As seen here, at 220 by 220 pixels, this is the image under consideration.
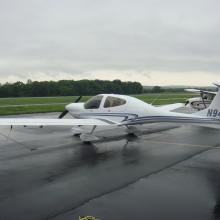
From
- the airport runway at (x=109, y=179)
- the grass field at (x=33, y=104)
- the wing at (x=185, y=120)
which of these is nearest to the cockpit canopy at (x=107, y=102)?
the wing at (x=185, y=120)

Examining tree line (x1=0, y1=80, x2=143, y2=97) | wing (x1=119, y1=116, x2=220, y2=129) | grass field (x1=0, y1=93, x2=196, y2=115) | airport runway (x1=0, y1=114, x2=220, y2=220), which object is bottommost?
airport runway (x1=0, y1=114, x2=220, y2=220)

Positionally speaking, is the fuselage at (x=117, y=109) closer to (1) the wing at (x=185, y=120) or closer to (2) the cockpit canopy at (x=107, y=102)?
(2) the cockpit canopy at (x=107, y=102)

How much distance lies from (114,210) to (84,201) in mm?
792

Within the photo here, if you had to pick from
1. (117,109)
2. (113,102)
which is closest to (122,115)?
(117,109)

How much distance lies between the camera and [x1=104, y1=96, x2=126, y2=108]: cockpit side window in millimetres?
14930

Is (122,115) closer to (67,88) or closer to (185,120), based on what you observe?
(185,120)

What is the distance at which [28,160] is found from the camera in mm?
10750

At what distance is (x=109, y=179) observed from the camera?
884 cm

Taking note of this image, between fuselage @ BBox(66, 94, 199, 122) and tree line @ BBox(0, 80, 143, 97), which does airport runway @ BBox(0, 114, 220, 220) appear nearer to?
fuselage @ BBox(66, 94, 199, 122)

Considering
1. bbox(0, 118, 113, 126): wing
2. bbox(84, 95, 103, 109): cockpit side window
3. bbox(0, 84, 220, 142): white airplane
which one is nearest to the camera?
bbox(0, 118, 113, 126): wing

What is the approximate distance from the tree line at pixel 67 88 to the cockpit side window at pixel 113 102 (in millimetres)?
45190

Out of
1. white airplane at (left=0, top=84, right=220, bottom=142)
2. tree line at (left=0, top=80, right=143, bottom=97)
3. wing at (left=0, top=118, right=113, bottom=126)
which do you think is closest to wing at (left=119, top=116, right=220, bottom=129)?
white airplane at (left=0, top=84, right=220, bottom=142)

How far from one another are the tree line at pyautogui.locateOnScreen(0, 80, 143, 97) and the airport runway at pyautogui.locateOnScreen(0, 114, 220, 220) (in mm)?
44968

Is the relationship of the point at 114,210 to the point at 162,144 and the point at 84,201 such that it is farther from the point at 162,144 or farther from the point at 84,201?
the point at 162,144
